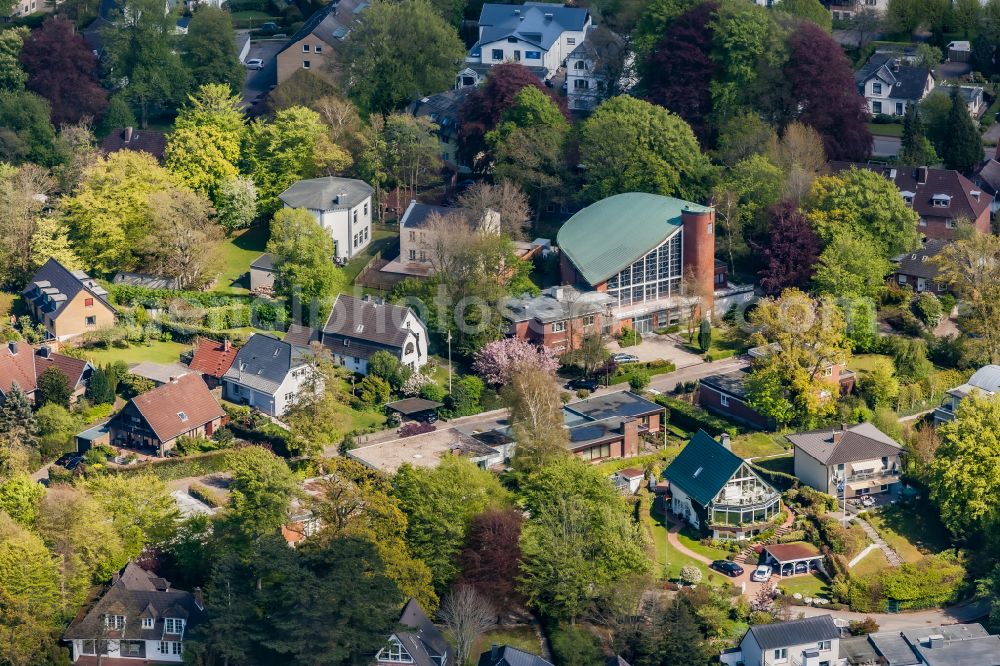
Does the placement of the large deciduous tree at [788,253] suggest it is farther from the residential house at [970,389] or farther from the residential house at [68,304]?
the residential house at [68,304]

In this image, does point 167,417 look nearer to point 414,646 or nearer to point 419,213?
point 414,646

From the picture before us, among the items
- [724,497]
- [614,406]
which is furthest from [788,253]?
[724,497]

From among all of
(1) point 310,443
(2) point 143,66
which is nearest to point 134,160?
(2) point 143,66

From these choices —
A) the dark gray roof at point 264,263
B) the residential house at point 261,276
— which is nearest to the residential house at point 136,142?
the dark gray roof at point 264,263

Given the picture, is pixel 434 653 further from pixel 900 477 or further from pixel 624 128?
pixel 624 128

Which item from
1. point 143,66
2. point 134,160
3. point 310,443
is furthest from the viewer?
point 143,66

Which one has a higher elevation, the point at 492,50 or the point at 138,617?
the point at 492,50

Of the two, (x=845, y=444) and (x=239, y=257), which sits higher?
(x=239, y=257)
